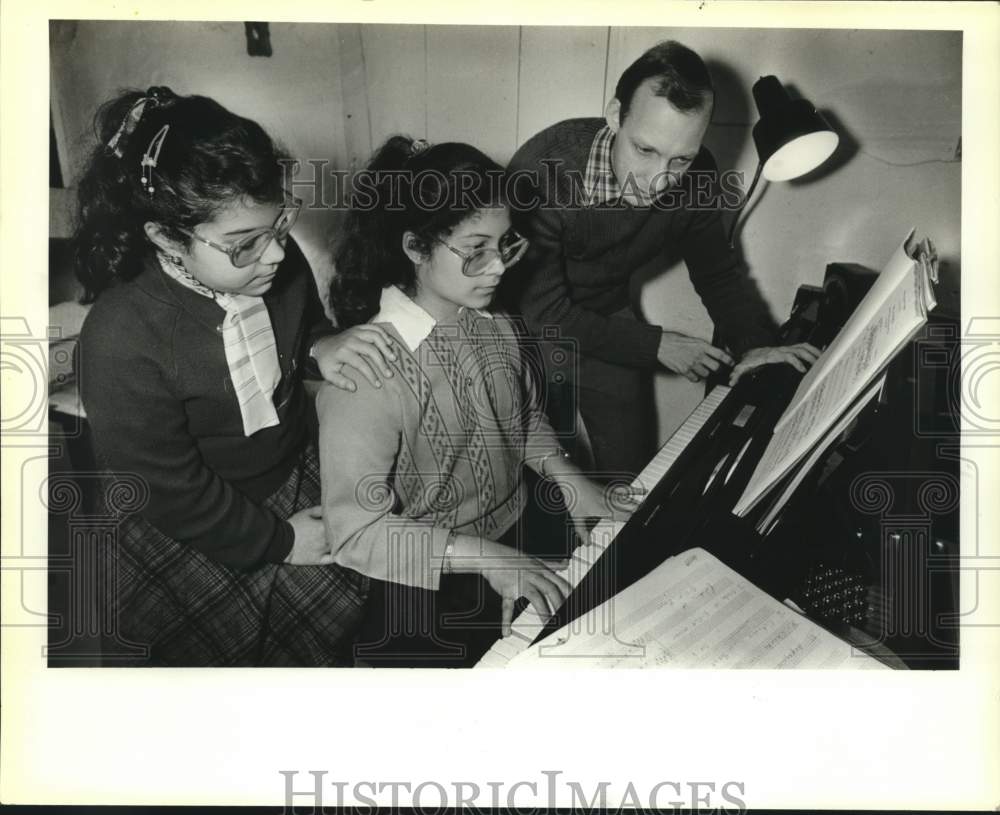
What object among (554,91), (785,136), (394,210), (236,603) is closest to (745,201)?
(785,136)

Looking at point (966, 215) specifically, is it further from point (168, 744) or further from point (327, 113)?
point (168, 744)

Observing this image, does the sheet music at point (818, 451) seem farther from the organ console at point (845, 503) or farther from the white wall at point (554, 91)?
the white wall at point (554, 91)

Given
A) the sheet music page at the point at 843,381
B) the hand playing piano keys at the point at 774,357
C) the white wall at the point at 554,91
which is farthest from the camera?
the hand playing piano keys at the point at 774,357

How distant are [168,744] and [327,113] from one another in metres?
1.08

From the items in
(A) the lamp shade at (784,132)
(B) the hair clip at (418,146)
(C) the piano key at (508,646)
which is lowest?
(C) the piano key at (508,646)

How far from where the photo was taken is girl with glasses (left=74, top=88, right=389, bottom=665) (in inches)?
52.6

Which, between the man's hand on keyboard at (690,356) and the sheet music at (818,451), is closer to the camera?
the sheet music at (818,451)

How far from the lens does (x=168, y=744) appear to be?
1459mm

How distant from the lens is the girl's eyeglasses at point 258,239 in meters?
1.34

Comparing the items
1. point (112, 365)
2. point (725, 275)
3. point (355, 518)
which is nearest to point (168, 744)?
point (355, 518)

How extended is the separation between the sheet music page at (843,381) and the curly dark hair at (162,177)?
0.86m

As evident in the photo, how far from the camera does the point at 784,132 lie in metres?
1.45

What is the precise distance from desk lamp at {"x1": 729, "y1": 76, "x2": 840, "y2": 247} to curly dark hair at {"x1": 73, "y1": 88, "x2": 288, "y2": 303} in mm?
798

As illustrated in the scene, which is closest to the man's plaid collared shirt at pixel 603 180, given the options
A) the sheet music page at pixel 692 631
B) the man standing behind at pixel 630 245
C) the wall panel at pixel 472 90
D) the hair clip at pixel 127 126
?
the man standing behind at pixel 630 245
